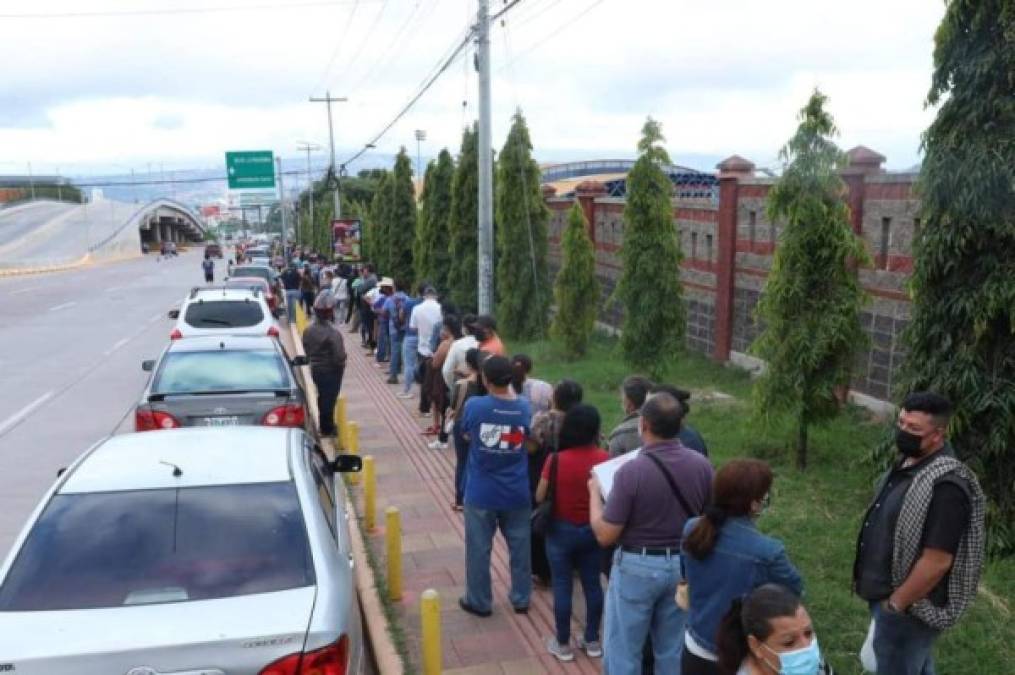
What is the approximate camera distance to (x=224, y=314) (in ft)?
45.8

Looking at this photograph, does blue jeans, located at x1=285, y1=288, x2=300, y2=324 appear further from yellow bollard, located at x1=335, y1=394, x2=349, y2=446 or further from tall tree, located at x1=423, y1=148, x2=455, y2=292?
yellow bollard, located at x1=335, y1=394, x2=349, y2=446

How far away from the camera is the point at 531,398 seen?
6898 millimetres

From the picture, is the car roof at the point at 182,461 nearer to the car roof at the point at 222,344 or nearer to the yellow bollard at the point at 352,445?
the car roof at the point at 222,344

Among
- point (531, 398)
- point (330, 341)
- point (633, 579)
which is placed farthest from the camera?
point (330, 341)

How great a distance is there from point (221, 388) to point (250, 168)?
3723 cm

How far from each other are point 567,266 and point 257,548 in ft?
42.0

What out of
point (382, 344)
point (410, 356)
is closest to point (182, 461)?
point (410, 356)


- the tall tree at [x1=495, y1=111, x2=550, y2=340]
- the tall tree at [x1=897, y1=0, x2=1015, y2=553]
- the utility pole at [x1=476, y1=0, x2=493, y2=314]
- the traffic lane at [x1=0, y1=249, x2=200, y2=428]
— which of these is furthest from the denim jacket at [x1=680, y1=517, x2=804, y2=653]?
the tall tree at [x1=495, y1=111, x2=550, y2=340]

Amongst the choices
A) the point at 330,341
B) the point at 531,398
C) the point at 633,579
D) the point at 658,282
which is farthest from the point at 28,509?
the point at 658,282

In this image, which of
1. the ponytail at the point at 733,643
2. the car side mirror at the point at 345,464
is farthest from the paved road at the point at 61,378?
the ponytail at the point at 733,643

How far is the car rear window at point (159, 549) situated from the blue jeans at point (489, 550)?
178 centimetres

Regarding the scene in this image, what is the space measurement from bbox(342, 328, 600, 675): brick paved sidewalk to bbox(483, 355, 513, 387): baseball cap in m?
1.68

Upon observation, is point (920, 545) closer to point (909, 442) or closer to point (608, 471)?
point (909, 442)

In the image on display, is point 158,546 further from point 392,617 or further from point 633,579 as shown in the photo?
point 392,617
